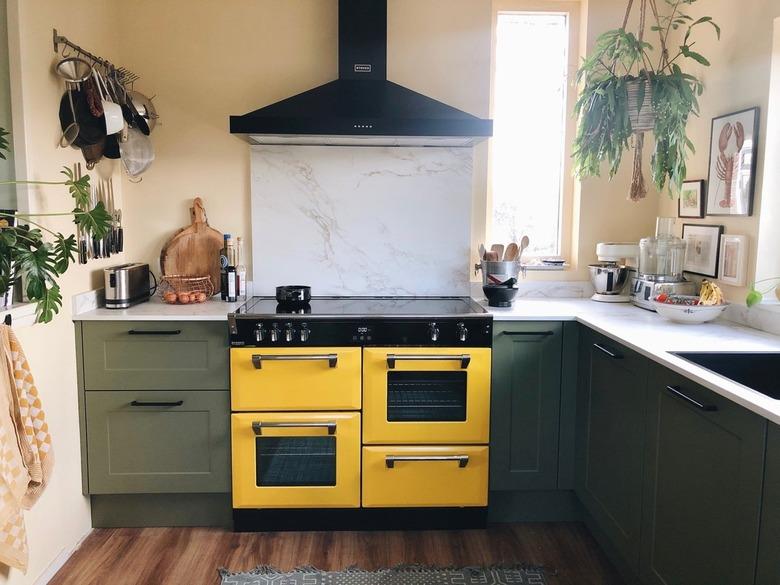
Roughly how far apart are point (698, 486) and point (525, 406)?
3.47 ft

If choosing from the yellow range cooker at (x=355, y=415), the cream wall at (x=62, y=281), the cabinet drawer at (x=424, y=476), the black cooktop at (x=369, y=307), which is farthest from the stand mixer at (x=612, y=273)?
the cream wall at (x=62, y=281)

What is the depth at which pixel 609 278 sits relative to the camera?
10.5ft

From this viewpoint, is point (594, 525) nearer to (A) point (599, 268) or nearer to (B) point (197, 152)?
(A) point (599, 268)

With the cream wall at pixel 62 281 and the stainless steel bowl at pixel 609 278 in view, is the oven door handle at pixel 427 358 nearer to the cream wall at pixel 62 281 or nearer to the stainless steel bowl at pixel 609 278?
the stainless steel bowl at pixel 609 278

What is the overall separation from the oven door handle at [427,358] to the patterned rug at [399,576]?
30.8 inches

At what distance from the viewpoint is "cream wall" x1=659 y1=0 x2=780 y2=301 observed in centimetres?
254

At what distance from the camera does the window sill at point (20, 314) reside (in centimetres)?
212

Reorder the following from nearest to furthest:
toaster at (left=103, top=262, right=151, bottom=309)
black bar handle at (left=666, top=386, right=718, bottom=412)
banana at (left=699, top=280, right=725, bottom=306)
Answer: black bar handle at (left=666, top=386, right=718, bottom=412) < banana at (left=699, top=280, right=725, bottom=306) < toaster at (left=103, top=262, right=151, bottom=309)

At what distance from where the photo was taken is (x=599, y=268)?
323 centimetres

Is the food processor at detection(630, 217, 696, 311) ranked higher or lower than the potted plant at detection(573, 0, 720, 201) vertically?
lower

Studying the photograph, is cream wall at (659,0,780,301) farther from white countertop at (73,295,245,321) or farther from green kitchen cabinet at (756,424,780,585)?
white countertop at (73,295,245,321)

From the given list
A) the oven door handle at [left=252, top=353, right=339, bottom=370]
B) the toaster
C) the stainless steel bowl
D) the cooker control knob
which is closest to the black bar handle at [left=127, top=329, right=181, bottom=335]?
the toaster

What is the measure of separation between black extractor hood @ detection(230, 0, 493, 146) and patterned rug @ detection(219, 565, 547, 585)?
1720 mm

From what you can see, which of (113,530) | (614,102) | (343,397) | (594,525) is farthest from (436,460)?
(614,102)
